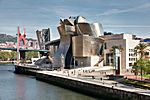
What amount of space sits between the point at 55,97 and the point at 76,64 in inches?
2160

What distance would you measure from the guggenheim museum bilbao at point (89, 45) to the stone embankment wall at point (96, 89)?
27.9m

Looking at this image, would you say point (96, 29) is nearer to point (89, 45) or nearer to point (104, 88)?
point (89, 45)

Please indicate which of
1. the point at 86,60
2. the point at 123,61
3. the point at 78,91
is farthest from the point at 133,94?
the point at 86,60

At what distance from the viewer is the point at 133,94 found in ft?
121

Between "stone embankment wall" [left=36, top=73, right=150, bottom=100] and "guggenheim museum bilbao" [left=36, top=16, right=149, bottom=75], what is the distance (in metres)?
27.9

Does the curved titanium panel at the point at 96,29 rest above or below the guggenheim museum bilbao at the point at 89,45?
above

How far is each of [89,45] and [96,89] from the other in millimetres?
47861

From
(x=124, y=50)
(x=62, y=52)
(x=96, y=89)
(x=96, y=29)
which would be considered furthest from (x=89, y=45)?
(x=96, y=89)

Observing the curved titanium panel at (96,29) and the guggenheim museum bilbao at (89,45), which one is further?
the curved titanium panel at (96,29)

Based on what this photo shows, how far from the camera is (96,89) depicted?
4647cm

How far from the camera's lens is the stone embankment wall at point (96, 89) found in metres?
37.4

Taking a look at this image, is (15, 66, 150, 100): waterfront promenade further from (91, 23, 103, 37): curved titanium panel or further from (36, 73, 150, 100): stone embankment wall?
(91, 23, 103, 37): curved titanium panel

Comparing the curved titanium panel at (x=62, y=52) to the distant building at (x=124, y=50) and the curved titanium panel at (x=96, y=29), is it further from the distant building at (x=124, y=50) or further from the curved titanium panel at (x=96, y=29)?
the distant building at (x=124, y=50)

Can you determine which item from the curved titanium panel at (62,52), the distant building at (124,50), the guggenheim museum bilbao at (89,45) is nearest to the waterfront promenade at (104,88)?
the guggenheim museum bilbao at (89,45)
